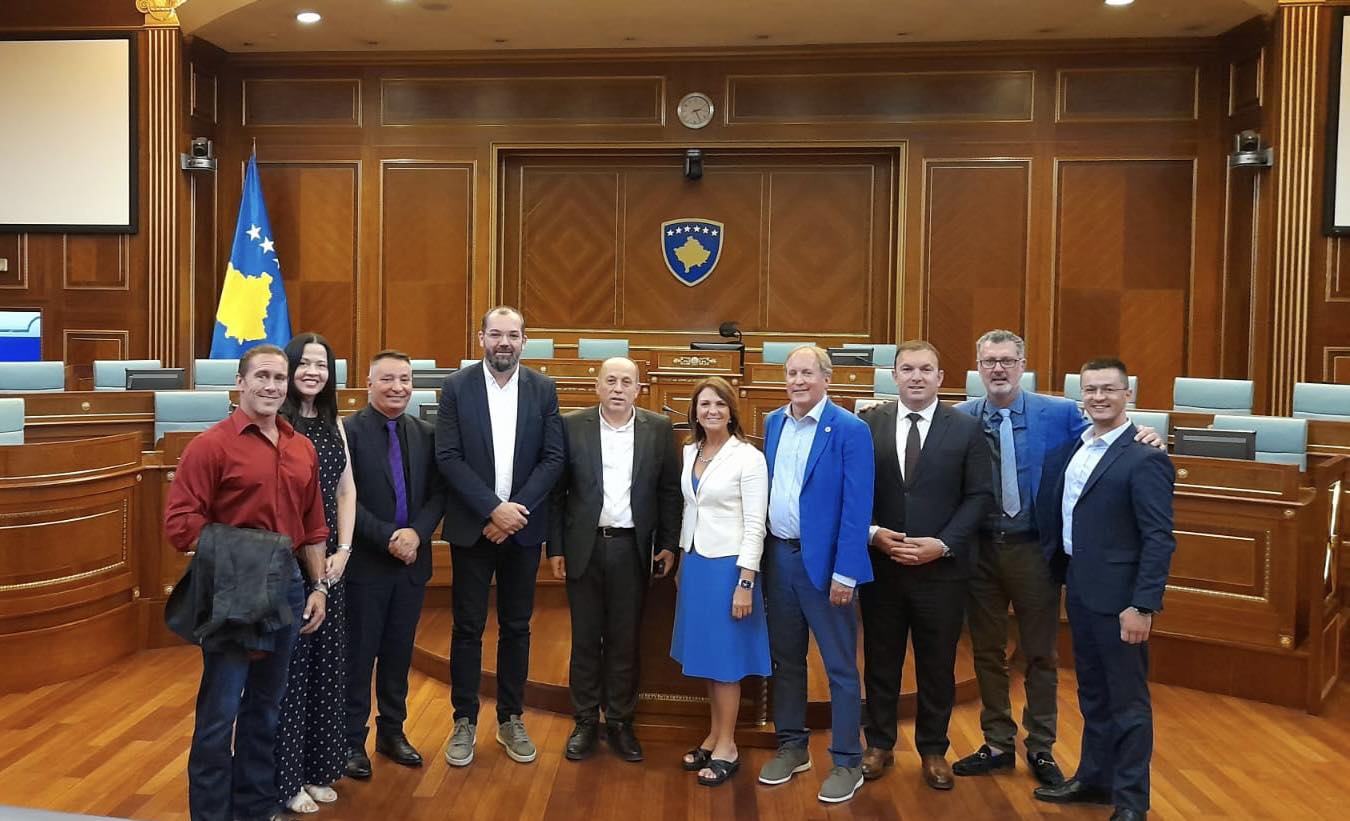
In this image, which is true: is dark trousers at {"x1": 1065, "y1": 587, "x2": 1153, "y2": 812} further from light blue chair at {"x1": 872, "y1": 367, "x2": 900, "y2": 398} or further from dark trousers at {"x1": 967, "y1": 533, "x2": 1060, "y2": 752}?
light blue chair at {"x1": 872, "y1": 367, "x2": 900, "y2": 398}

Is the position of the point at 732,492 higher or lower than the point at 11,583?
higher

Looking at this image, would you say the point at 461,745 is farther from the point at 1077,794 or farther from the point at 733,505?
the point at 1077,794

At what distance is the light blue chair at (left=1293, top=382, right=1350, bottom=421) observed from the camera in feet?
19.6

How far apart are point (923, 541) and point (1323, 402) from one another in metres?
4.06

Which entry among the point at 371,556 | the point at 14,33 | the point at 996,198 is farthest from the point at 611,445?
the point at 14,33

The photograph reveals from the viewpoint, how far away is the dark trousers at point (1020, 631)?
3414mm

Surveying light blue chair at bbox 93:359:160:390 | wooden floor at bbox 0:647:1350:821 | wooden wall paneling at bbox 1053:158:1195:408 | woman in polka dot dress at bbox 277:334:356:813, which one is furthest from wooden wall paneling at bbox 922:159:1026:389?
woman in polka dot dress at bbox 277:334:356:813

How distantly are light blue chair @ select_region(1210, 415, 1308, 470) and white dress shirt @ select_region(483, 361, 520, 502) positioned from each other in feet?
11.3

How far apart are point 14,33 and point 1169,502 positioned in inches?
364

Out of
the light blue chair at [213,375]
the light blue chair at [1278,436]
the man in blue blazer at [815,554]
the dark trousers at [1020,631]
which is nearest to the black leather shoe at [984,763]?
the dark trousers at [1020,631]

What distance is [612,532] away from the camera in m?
3.49

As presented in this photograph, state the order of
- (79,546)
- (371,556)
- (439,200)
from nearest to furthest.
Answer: (371,556) → (79,546) → (439,200)

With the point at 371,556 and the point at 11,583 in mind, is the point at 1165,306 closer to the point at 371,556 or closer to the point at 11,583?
the point at 371,556

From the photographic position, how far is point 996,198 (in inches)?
353
